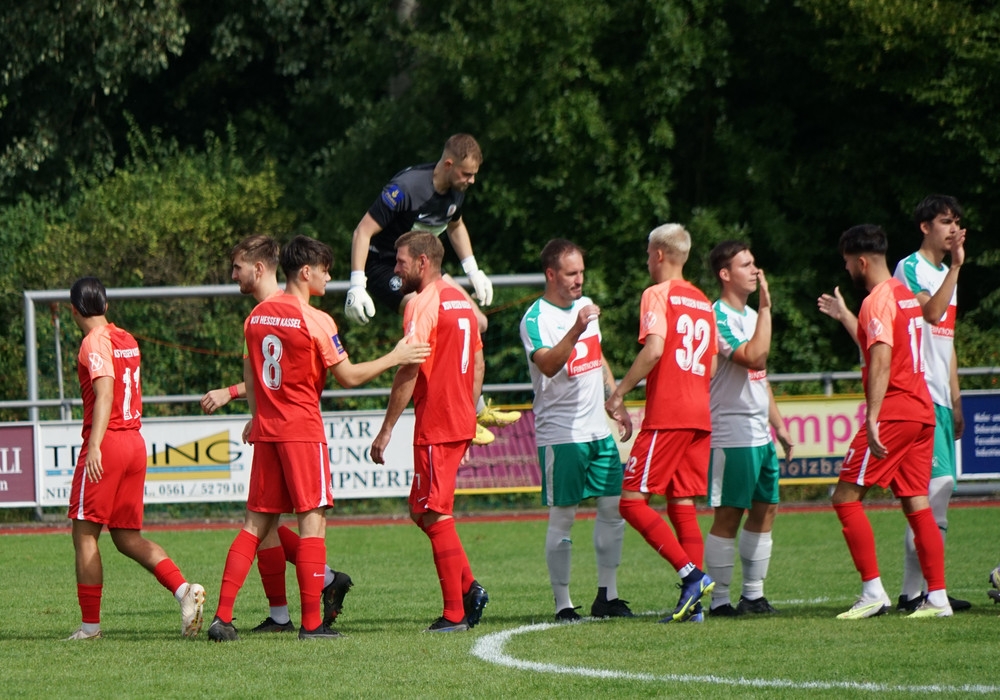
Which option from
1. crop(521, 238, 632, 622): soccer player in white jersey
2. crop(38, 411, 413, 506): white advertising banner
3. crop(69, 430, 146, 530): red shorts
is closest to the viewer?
crop(69, 430, 146, 530): red shorts

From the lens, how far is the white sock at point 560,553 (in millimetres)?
→ 7879

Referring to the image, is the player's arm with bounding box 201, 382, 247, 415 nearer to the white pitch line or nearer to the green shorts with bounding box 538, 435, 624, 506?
the green shorts with bounding box 538, 435, 624, 506

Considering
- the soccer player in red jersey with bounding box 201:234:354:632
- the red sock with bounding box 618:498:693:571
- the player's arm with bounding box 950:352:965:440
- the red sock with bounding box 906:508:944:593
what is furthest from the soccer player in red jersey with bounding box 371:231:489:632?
the player's arm with bounding box 950:352:965:440

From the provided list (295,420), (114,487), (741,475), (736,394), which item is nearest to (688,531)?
(741,475)

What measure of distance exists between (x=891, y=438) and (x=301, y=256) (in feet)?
11.4

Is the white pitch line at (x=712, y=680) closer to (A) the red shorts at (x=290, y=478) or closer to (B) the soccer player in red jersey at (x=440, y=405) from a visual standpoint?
(B) the soccer player in red jersey at (x=440, y=405)

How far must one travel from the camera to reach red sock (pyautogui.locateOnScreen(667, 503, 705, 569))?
303 inches

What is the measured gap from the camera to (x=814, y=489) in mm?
15812

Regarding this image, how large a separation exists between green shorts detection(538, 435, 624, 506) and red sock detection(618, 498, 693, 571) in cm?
43

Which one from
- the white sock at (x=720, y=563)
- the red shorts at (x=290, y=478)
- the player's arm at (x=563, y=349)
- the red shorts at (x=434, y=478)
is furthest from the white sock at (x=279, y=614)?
the white sock at (x=720, y=563)

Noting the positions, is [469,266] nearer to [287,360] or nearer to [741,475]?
[287,360]

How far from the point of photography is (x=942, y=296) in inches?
306

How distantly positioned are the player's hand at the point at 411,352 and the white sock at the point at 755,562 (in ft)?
7.76

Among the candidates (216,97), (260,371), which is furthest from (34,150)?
(260,371)
